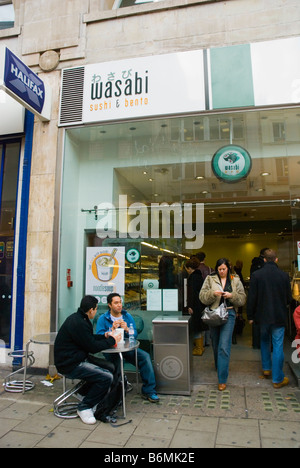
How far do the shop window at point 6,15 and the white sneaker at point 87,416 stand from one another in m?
7.88

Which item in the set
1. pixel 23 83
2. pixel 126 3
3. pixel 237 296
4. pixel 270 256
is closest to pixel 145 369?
pixel 237 296

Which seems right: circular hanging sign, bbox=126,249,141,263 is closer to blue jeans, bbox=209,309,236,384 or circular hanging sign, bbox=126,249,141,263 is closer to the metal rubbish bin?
the metal rubbish bin

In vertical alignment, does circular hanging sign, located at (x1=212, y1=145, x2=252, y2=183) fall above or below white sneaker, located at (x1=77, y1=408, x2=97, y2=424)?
above

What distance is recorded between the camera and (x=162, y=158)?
6.52 meters

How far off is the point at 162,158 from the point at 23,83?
266 cm

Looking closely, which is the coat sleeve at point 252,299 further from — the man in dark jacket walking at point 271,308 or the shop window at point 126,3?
the shop window at point 126,3

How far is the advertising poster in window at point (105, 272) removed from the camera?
20.1 ft

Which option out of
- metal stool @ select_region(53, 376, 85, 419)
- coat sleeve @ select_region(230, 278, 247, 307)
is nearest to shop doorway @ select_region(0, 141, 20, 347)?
metal stool @ select_region(53, 376, 85, 419)

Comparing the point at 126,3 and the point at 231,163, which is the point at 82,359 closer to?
the point at 231,163

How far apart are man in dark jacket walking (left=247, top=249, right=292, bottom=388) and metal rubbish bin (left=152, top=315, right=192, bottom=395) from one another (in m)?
1.07

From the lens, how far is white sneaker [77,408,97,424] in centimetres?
392

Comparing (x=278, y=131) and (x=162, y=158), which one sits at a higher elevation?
(x=278, y=131)

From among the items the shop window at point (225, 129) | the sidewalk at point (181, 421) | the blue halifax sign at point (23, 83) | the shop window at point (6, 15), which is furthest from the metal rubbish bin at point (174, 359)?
the shop window at point (6, 15)
